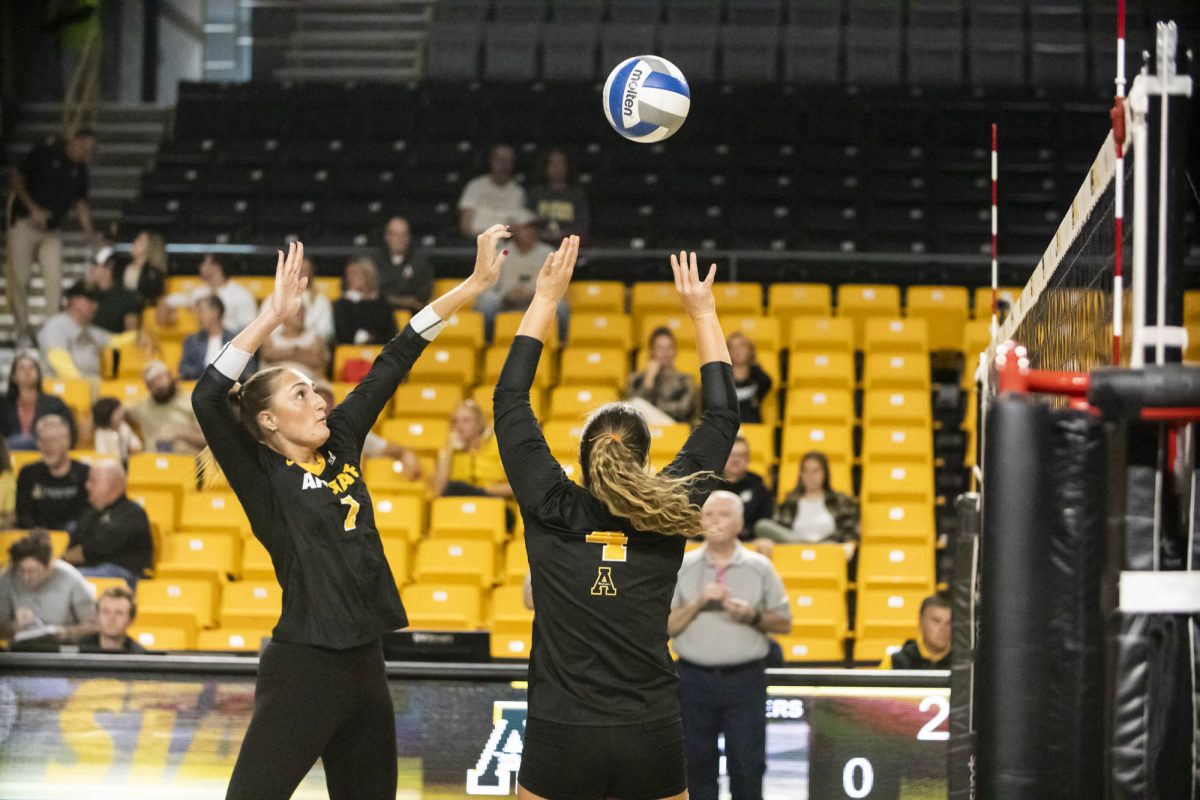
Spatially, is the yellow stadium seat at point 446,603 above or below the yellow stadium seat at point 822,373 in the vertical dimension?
below

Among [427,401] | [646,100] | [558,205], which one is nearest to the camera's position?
[646,100]

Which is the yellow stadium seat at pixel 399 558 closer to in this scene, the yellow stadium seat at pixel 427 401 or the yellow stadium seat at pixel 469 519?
the yellow stadium seat at pixel 469 519

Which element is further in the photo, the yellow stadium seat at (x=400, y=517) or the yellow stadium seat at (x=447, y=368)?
the yellow stadium seat at (x=447, y=368)

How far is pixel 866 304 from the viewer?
12.7m

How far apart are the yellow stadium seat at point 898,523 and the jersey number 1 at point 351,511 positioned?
5.76 metres

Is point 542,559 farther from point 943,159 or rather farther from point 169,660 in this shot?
point 943,159

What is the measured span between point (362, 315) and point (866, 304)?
13.1 ft

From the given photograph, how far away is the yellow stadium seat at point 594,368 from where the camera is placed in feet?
38.5

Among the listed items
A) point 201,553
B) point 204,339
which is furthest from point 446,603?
point 204,339

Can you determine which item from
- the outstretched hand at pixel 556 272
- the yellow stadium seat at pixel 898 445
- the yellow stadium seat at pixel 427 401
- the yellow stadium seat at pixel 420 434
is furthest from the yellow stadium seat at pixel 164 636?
the outstretched hand at pixel 556 272

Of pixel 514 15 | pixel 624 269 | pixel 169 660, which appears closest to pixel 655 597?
pixel 169 660

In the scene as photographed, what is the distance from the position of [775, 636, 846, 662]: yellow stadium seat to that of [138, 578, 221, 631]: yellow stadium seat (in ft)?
11.1

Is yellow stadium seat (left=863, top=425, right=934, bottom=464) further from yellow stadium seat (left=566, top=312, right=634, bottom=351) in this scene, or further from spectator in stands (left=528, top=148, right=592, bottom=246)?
spectator in stands (left=528, top=148, right=592, bottom=246)

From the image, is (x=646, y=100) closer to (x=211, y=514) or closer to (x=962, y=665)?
(x=962, y=665)
